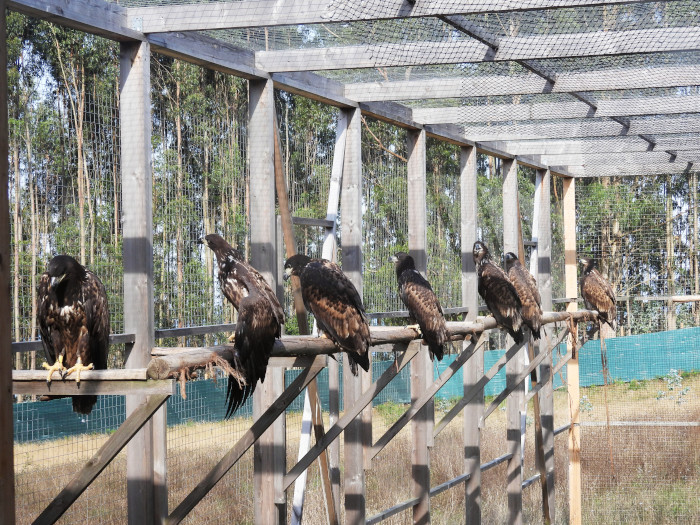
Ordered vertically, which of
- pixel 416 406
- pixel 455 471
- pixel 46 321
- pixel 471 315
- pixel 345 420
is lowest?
pixel 455 471

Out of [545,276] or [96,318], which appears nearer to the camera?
[96,318]

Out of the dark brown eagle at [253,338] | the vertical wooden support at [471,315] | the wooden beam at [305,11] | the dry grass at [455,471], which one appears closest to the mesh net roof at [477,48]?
the wooden beam at [305,11]

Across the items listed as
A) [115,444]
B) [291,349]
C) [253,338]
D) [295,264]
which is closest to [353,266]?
[295,264]

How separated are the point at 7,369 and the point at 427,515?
5.25 m

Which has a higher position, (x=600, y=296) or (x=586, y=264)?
(x=586, y=264)

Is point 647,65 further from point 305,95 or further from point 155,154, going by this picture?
point 155,154

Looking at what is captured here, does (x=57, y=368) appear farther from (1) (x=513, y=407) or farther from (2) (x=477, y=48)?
(1) (x=513, y=407)

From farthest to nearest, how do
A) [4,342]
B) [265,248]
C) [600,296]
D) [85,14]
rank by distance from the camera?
[600,296], [265,248], [85,14], [4,342]

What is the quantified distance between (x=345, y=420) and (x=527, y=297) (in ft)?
10.5

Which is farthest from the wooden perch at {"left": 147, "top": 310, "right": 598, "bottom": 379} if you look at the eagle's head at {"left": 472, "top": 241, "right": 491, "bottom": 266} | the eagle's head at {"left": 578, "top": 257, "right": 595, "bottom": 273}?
the eagle's head at {"left": 578, "top": 257, "right": 595, "bottom": 273}

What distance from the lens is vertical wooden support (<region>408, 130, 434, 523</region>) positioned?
6711 mm

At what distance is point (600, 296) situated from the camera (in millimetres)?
10078

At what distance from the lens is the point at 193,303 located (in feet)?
14.9

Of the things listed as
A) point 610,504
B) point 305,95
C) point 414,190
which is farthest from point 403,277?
point 610,504
